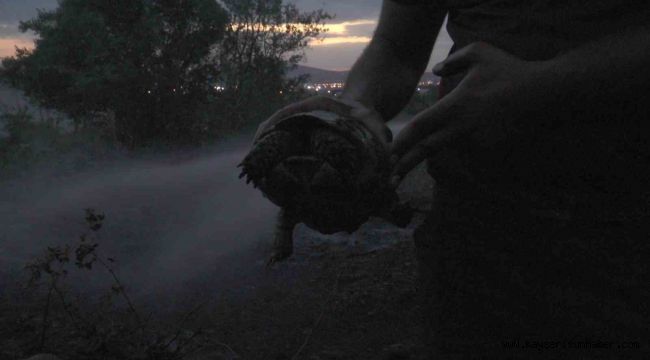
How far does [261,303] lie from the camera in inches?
194

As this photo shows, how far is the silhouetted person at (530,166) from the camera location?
1.24 metres

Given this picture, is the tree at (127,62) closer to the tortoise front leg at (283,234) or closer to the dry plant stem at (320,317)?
the dry plant stem at (320,317)

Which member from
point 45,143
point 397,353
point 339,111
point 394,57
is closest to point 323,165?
point 339,111

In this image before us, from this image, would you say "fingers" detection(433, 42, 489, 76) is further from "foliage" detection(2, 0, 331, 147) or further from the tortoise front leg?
"foliage" detection(2, 0, 331, 147)

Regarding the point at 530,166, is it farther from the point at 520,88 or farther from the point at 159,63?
the point at 159,63

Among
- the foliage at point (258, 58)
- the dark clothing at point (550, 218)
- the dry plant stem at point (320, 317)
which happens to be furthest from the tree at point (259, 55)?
the dark clothing at point (550, 218)

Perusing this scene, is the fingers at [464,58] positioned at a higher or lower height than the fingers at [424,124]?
higher

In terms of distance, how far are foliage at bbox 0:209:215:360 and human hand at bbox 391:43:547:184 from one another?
7.62 feet

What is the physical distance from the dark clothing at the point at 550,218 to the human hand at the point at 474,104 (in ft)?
0.32

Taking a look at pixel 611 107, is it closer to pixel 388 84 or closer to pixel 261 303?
pixel 388 84

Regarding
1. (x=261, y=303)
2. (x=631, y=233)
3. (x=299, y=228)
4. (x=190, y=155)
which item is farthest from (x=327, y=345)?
(x=190, y=155)

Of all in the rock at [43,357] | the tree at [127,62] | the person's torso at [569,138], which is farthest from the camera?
the tree at [127,62]

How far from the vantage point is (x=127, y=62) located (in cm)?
1074

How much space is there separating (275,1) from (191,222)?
6679 mm
